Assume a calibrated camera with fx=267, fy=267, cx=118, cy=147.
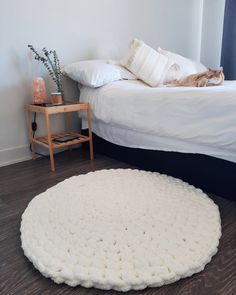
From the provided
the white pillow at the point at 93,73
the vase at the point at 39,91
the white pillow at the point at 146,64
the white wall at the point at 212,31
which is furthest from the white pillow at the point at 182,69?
the vase at the point at 39,91

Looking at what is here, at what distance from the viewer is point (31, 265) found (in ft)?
3.49

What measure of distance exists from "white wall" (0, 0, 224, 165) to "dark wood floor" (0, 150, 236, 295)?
529 millimetres

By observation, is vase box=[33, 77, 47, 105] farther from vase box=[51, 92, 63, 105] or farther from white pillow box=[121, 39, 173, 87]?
white pillow box=[121, 39, 173, 87]

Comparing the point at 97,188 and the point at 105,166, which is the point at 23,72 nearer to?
the point at 105,166

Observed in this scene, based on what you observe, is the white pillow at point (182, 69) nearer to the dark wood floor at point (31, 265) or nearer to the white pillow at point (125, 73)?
the white pillow at point (125, 73)

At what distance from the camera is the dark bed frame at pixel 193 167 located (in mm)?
1514

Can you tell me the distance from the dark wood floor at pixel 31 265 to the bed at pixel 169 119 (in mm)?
348

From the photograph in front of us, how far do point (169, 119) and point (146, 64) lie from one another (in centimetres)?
87

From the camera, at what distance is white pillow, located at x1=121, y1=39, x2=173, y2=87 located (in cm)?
232

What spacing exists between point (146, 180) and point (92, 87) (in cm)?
93

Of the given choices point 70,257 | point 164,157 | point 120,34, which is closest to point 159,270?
point 70,257

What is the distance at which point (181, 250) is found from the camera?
108 centimetres

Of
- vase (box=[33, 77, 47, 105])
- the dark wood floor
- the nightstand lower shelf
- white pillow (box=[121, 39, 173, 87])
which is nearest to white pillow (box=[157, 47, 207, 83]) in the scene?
white pillow (box=[121, 39, 173, 87])

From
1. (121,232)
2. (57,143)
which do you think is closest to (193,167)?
(121,232)
